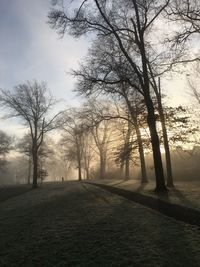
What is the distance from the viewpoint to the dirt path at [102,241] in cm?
727

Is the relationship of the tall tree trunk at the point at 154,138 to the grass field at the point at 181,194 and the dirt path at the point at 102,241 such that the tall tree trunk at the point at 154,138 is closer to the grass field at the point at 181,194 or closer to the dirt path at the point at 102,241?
the grass field at the point at 181,194

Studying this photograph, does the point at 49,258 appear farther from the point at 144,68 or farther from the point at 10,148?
the point at 10,148

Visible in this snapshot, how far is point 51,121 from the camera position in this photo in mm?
48500

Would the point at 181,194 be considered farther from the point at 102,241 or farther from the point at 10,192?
the point at 10,192

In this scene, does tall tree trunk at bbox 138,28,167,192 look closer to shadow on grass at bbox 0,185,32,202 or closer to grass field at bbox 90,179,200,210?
grass field at bbox 90,179,200,210

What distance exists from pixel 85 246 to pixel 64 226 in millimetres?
3183

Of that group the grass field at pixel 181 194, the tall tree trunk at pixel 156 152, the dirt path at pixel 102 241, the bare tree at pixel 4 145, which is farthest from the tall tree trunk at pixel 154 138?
the bare tree at pixel 4 145

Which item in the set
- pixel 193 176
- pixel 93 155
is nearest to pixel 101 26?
pixel 193 176

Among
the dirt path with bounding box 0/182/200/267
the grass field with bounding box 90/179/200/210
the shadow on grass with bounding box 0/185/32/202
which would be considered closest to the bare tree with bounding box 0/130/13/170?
the shadow on grass with bounding box 0/185/32/202

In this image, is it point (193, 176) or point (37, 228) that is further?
point (193, 176)

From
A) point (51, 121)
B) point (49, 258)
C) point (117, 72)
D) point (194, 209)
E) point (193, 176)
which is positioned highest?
point (51, 121)

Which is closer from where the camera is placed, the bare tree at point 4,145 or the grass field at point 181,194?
the grass field at point 181,194

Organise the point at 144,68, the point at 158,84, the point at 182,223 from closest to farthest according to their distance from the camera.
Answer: the point at 182,223 → the point at 144,68 → the point at 158,84

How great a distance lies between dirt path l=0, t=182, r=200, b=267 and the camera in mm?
7270
